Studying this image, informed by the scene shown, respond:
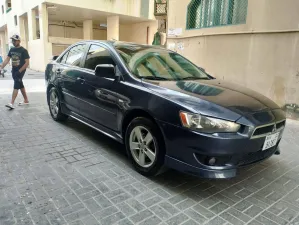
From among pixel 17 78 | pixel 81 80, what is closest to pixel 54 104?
pixel 81 80

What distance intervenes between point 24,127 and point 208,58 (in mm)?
5336

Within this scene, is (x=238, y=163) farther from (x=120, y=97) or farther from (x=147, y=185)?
(x=120, y=97)

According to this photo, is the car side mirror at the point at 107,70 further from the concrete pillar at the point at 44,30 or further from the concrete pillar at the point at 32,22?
the concrete pillar at the point at 32,22

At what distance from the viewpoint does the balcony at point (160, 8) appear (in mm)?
10859

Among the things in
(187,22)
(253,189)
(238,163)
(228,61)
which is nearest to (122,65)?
(238,163)

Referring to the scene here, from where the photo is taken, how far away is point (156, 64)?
3564 mm

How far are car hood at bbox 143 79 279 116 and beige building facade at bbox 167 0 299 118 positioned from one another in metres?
3.56

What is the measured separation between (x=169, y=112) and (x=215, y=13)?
5735 mm

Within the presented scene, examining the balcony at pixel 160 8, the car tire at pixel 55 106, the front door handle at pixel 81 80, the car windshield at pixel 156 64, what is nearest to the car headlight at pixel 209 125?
the car windshield at pixel 156 64

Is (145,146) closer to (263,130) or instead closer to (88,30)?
(263,130)

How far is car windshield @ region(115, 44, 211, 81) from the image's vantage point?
3316mm

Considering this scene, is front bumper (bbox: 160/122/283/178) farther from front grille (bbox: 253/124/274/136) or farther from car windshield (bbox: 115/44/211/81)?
car windshield (bbox: 115/44/211/81)

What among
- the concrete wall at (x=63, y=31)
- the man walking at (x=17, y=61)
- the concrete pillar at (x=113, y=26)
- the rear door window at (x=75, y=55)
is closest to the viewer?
the rear door window at (x=75, y=55)

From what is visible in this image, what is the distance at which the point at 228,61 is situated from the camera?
7.04 m
